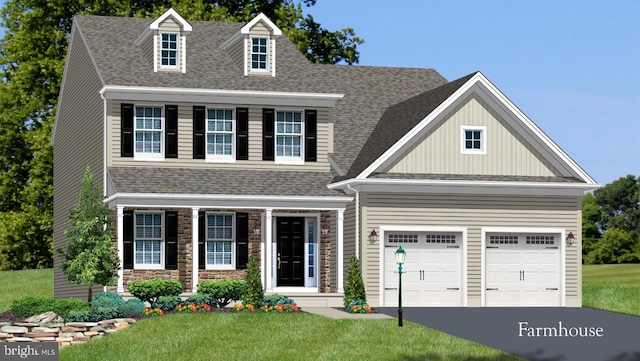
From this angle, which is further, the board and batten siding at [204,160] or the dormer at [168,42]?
the dormer at [168,42]

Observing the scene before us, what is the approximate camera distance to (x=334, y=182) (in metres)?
34.8

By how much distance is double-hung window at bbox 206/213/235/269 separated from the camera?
3444cm

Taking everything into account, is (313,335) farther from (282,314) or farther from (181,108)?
(181,108)

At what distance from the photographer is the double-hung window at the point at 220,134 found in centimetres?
3516

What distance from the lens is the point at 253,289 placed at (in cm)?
3133

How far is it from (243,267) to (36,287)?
15270 mm

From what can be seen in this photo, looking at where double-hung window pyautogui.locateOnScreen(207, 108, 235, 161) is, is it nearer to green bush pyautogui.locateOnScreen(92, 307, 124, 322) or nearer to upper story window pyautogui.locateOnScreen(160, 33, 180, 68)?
upper story window pyautogui.locateOnScreen(160, 33, 180, 68)

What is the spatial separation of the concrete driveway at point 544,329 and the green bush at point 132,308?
22.0 feet

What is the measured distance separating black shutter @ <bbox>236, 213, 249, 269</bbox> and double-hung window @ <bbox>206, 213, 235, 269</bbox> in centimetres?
17

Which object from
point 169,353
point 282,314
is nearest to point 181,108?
point 282,314

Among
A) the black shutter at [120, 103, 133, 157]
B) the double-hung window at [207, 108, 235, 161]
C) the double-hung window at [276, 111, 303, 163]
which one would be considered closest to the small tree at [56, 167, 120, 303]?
the black shutter at [120, 103, 133, 157]

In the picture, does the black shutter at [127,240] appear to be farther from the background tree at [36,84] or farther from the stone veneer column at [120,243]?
the background tree at [36,84]

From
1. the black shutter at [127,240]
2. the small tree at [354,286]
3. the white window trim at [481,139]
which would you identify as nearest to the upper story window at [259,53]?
the black shutter at [127,240]

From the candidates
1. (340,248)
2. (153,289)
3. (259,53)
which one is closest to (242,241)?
(340,248)
